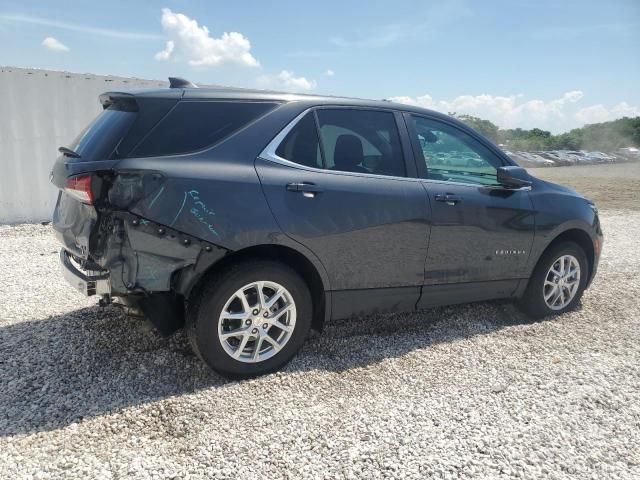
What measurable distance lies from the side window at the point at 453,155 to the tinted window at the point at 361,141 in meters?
0.25

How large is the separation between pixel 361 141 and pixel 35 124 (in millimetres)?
7264

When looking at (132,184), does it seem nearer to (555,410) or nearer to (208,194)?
(208,194)

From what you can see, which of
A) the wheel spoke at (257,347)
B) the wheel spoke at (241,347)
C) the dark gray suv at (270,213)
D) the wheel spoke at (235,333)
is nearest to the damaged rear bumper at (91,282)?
the dark gray suv at (270,213)

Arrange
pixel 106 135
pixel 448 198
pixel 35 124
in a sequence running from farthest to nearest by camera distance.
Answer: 1. pixel 35 124
2. pixel 448 198
3. pixel 106 135

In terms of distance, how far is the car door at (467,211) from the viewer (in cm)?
390

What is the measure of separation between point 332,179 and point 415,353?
58.5 inches

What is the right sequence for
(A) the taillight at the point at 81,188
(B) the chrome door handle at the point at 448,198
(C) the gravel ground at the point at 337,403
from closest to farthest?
(C) the gravel ground at the point at 337,403 < (A) the taillight at the point at 81,188 < (B) the chrome door handle at the point at 448,198

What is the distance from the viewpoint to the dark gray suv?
2922 millimetres

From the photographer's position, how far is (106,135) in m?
3.04

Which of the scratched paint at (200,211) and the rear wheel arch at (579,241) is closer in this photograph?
the scratched paint at (200,211)

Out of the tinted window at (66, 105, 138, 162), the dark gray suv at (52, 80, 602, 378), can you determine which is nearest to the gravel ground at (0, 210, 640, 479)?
the dark gray suv at (52, 80, 602, 378)

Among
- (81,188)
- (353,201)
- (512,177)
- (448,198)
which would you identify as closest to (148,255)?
(81,188)

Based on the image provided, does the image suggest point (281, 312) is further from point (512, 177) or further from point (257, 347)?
point (512, 177)

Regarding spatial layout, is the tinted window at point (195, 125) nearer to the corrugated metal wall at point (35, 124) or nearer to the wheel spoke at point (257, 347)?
the wheel spoke at point (257, 347)
